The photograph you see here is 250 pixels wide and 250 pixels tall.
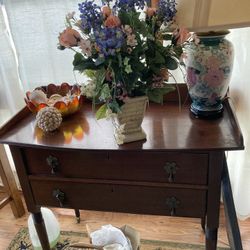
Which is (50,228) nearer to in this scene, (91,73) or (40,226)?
(40,226)

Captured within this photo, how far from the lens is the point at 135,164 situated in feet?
2.96

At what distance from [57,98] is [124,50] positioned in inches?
20.2

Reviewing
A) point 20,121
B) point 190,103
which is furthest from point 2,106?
point 190,103

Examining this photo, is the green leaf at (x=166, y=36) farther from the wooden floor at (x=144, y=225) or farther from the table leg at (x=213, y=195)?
the wooden floor at (x=144, y=225)

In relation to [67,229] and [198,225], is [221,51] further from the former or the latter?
[67,229]

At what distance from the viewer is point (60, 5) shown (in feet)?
4.08

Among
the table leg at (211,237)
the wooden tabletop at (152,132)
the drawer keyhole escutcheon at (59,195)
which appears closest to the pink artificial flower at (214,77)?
the wooden tabletop at (152,132)

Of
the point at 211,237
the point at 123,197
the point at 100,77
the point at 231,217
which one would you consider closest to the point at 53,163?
the point at 123,197

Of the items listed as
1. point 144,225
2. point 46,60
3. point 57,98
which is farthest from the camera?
point 144,225

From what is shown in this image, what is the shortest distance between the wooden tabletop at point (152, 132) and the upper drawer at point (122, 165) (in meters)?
0.04

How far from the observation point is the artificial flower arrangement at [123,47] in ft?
2.23

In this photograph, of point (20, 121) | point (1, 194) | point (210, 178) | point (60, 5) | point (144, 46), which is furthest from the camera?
point (1, 194)

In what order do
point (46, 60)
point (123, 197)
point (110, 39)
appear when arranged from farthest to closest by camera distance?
point (46, 60) < point (123, 197) < point (110, 39)

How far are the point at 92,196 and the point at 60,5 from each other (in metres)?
0.82
